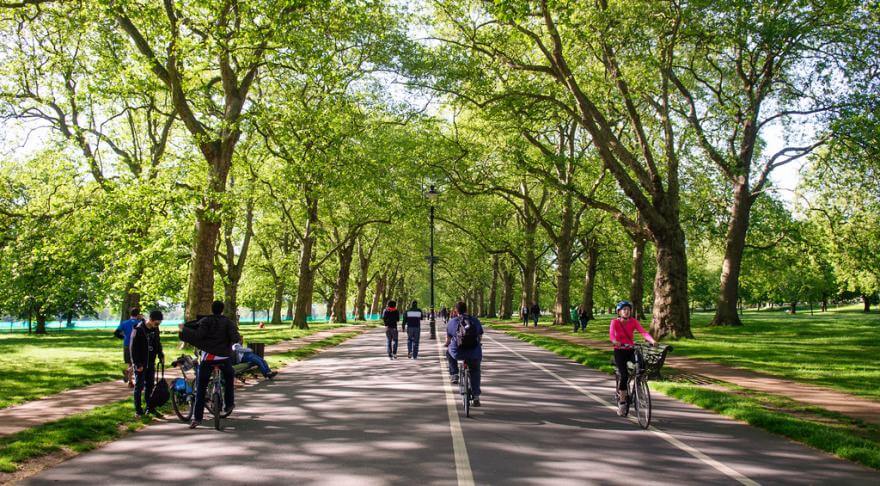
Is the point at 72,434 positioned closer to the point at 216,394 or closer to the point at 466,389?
the point at 216,394

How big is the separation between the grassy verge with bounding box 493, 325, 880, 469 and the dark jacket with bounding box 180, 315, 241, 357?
24.6ft

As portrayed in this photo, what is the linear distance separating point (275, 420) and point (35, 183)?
2621cm

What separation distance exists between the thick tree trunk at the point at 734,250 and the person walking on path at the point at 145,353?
27.5m

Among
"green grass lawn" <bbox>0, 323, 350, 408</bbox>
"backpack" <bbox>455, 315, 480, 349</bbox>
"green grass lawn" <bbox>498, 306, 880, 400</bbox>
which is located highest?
"backpack" <bbox>455, 315, 480, 349</bbox>

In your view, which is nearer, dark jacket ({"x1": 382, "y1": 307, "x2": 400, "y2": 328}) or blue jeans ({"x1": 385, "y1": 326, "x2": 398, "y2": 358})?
dark jacket ({"x1": 382, "y1": 307, "x2": 400, "y2": 328})

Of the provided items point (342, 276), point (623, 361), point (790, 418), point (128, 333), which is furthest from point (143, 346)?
point (342, 276)

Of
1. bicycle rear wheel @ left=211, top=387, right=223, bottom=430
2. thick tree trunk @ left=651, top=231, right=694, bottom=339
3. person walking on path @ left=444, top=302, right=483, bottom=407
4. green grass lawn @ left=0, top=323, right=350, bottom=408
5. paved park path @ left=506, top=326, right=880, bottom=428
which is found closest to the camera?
bicycle rear wheel @ left=211, top=387, right=223, bottom=430

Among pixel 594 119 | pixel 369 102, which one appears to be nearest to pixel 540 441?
pixel 594 119

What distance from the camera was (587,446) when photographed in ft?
23.4

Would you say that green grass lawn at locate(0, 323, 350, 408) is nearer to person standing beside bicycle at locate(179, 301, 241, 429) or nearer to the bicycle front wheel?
person standing beside bicycle at locate(179, 301, 241, 429)

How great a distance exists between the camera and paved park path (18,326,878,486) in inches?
233

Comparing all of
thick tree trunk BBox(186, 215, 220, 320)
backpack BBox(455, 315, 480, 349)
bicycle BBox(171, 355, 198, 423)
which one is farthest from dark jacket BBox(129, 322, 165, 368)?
thick tree trunk BBox(186, 215, 220, 320)

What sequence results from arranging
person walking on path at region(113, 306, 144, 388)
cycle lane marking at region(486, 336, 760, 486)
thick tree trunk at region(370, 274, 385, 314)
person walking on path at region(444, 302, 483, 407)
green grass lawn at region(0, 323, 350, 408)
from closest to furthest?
cycle lane marking at region(486, 336, 760, 486) < person walking on path at region(444, 302, 483, 407) < person walking on path at region(113, 306, 144, 388) < green grass lawn at region(0, 323, 350, 408) < thick tree trunk at region(370, 274, 385, 314)

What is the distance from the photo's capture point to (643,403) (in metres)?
8.45
